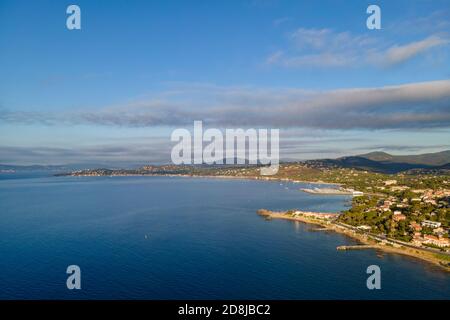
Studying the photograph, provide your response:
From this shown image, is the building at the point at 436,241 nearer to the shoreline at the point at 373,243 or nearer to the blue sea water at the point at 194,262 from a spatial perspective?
the shoreline at the point at 373,243

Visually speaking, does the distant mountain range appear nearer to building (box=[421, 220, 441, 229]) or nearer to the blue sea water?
building (box=[421, 220, 441, 229])

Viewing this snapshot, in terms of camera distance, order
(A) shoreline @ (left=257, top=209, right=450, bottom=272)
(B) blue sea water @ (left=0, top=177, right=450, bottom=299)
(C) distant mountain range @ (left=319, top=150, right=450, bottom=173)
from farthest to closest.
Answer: (C) distant mountain range @ (left=319, top=150, right=450, bottom=173) < (A) shoreline @ (left=257, top=209, right=450, bottom=272) < (B) blue sea water @ (left=0, top=177, right=450, bottom=299)

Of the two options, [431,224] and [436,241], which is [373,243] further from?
[431,224]

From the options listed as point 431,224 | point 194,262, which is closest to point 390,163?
point 431,224

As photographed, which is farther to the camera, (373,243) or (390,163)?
(390,163)

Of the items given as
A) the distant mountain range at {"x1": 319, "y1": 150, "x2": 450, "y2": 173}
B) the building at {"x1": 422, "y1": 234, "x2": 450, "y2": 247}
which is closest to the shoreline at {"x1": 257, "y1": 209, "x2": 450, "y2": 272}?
the building at {"x1": 422, "y1": 234, "x2": 450, "y2": 247}

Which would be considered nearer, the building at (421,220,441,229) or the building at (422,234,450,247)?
the building at (422,234,450,247)

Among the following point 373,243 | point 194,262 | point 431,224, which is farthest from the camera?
point 431,224

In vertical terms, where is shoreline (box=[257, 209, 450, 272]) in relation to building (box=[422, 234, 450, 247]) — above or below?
below

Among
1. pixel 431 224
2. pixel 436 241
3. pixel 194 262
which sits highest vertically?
pixel 431 224

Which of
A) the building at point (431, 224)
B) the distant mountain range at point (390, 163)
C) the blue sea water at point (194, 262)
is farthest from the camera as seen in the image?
the distant mountain range at point (390, 163)

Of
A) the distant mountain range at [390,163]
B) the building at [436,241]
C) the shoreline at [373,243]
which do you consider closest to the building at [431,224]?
the building at [436,241]
